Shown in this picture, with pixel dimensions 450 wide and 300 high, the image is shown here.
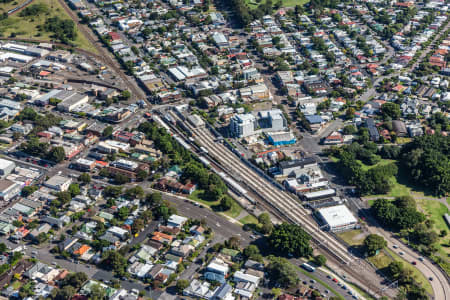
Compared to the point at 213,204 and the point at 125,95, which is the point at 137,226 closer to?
the point at 213,204

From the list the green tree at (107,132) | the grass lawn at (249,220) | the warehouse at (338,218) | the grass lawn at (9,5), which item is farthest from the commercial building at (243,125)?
the grass lawn at (9,5)

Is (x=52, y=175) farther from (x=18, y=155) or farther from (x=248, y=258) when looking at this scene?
(x=248, y=258)

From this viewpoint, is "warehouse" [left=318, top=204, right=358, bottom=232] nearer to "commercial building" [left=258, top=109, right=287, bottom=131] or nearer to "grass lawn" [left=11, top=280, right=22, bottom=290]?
"commercial building" [left=258, top=109, right=287, bottom=131]

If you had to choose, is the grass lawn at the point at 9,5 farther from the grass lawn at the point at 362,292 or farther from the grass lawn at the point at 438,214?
the grass lawn at the point at 362,292

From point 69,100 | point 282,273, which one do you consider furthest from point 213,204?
point 69,100

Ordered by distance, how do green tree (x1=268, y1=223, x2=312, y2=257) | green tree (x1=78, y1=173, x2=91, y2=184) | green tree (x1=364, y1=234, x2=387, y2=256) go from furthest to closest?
green tree (x1=78, y1=173, x2=91, y2=184)
green tree (x1=364, y1=234, x2=387, y2=256)
green tree (x1=268, y1=223, x2=312, y2=257)

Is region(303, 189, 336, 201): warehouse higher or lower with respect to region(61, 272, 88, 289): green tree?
→ lower

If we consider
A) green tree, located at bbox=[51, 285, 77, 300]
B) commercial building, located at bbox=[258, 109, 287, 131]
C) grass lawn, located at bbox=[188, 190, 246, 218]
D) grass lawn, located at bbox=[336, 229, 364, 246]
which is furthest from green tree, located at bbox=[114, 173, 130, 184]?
grass lawn, located at bbox=[336, 229, 364, 246]
